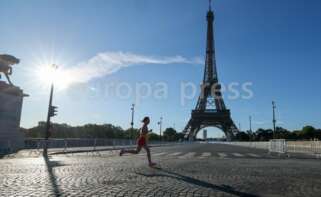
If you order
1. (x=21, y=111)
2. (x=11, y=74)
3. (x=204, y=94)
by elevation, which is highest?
(x=204, y=94)

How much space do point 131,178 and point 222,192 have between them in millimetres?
2510

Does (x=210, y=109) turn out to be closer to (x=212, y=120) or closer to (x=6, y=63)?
(x=212, y=120)

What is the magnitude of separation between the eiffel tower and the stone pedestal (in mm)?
48744

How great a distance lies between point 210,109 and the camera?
244ft

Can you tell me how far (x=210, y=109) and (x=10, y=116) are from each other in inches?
2101

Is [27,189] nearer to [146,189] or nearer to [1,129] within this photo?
[146,189]

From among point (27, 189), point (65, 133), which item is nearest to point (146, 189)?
point (27, 189)

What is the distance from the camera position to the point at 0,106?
2542 centimetres

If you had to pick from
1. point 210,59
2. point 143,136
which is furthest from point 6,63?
point 210,59

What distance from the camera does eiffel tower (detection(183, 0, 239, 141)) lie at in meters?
72.6

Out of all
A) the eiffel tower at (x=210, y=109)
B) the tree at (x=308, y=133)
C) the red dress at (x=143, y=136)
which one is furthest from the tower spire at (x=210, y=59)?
the red dress at (x=143, y=136)

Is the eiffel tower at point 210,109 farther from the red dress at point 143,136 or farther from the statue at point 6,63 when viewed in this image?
the red dress at point 143,136

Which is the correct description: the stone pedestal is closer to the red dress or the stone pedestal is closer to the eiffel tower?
the red dress

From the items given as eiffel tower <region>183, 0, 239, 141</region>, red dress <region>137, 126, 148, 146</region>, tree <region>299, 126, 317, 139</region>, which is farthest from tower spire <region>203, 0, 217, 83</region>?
red dress <region>137, 126, 148, 146</region>
